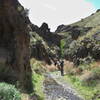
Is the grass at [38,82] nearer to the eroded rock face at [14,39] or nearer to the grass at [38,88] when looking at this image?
the grass at [38,88]

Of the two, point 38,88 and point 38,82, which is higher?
point 38,82

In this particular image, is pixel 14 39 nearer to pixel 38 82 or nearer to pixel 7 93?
pixel 38 82

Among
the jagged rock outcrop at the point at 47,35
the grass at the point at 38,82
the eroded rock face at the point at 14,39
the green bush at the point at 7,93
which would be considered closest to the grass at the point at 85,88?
the grass at the point at 38,82

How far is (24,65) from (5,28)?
3.51 meters

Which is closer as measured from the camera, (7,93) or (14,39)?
(7,93)

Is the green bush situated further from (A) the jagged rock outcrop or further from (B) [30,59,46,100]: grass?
(A) the jagged rock outcrop

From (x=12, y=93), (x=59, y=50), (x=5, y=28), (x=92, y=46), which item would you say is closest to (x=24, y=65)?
(x=5, y=28)

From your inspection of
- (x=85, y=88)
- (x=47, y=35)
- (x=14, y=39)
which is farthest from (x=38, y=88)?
(x=47, y=35)

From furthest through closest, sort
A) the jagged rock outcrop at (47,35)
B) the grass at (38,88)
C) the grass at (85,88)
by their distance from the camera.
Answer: the jagged rock outcrop at (47,35), the grass at (85,88), the grass at (38,88)

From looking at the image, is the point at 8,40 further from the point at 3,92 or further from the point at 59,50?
the point at 59,50

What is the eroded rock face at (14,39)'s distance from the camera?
24.7 meters

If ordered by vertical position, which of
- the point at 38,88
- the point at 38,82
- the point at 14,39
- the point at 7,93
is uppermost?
the point at 14,39

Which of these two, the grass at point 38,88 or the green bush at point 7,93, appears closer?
the green bush at point 7,93

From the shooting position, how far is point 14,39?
25562 millimetres
